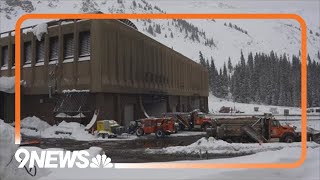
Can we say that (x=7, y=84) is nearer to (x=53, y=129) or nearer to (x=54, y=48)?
(x=53, y=129)

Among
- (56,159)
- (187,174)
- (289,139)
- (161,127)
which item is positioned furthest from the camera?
(161,127)

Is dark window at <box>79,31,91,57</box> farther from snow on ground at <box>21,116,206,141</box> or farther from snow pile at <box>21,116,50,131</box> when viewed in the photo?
snow pile at <box>21,116,50,131</box>

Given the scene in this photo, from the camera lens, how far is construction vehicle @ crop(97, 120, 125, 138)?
43.3 feet

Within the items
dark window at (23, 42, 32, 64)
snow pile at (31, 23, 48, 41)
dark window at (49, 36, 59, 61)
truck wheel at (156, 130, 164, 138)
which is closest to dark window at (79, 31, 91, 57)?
dark window at (49, 36, 59, 61)

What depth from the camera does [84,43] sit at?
35.0 ft

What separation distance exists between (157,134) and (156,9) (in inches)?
557

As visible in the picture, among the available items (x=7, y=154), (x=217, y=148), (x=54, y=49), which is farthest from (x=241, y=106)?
(x=7, y=154)

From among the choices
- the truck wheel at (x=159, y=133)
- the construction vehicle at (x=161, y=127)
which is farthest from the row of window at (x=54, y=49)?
the truck wheel at (x=159, y=133)

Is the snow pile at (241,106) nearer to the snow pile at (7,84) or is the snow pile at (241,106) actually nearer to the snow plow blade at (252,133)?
the snow plow blade at (252,133)

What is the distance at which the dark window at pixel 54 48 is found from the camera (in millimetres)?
9739

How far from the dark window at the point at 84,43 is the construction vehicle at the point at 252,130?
29.5 ft

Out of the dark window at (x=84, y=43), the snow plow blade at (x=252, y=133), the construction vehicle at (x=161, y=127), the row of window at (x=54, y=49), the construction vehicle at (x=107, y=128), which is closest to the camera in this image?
the row of window at (x=54, y=49)

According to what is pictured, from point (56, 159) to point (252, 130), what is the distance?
1289 cm

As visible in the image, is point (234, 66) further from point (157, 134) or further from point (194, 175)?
point (157, 134)
